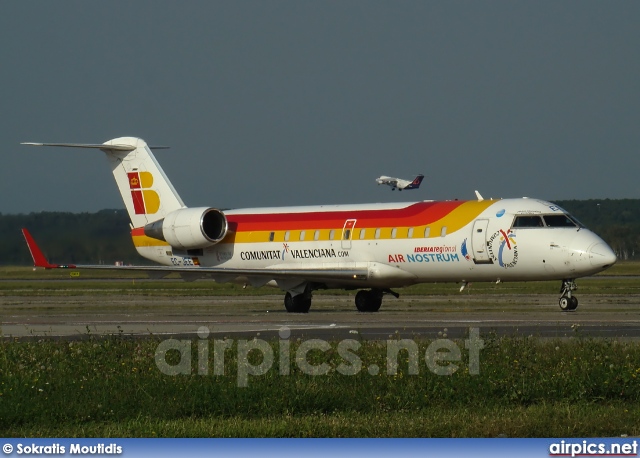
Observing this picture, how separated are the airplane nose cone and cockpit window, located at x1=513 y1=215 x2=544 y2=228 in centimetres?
176

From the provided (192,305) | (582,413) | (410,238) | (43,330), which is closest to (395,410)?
(582,413)

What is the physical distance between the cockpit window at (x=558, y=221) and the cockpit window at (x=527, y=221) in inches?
7.3

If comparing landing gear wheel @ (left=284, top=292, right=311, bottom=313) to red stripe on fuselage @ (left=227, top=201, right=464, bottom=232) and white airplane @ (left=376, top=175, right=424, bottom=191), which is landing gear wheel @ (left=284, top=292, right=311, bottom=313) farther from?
white airplane @ (left=376, top=175, right=424, bottom=191)

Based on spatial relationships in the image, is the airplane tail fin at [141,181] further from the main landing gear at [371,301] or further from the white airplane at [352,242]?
the main landing gear at [371,301]

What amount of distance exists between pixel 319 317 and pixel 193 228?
7422 mm

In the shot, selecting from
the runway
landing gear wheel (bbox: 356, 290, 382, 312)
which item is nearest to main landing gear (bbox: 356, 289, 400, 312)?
landing gear wheel (bbox: 356, 290, 382, 312)

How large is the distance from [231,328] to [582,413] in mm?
12675

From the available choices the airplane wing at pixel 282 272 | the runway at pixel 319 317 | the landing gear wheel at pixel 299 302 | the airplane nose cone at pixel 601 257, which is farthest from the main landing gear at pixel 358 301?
the airplane nose cone at pixel 601 257

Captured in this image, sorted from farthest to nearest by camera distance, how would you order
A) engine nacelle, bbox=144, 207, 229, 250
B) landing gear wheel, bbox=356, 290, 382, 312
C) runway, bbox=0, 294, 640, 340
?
1. engine nacelle, bbox=144, 207, 229, 250
2. landing gear wheel, bbox=356, 290, 382, 312
3. runway, bbox=0, 294, 640, 340

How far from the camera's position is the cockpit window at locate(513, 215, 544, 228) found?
29.8 meters

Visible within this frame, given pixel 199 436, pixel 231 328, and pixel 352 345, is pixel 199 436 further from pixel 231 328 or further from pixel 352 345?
pixel 231 328

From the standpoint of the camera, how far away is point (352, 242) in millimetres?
32688

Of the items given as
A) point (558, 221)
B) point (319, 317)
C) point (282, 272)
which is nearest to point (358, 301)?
point (282, 272)

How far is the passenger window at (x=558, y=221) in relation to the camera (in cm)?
2966
